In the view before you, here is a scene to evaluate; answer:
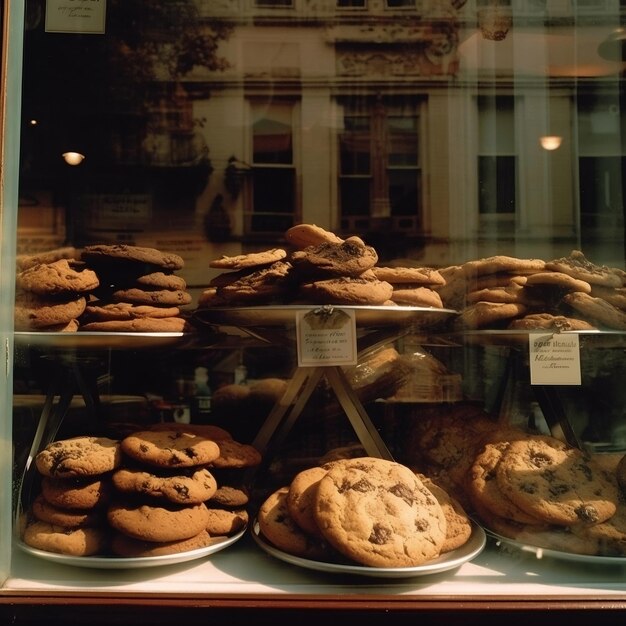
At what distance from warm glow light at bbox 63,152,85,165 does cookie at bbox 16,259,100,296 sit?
1.81 meters

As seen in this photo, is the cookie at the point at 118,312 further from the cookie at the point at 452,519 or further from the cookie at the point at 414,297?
the cookie at the point at 452,519

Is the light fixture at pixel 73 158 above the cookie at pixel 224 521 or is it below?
above

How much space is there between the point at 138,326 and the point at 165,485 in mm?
508

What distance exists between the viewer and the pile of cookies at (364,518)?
1.48 m

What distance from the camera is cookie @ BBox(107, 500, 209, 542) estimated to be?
1.55 m

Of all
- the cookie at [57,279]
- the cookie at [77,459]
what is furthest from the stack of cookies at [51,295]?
the cookie at [77,459]

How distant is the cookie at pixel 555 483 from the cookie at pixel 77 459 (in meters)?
1.12

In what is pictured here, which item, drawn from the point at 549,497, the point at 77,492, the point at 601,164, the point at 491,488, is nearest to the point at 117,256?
the point at 77,492

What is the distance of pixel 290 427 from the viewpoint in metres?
2.06

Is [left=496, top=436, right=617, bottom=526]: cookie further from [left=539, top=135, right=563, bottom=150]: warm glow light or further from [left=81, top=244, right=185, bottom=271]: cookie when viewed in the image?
[left=539, top=135, right=563, bottom=150]: warm glow light

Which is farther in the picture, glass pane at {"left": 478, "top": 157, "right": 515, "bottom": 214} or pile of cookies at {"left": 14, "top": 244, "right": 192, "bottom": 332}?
glass pane at {"left": 478, "top": 157, "right": 515, "bottom": 214}

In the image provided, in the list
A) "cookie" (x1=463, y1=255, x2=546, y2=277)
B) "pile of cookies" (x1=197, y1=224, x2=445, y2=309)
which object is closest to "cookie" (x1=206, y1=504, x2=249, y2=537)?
"pile of cookies" (x1=197, y1=224, x2=445, y2=309)

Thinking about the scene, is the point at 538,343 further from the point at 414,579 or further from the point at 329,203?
the point at 329,203

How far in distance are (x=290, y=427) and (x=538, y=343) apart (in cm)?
86
